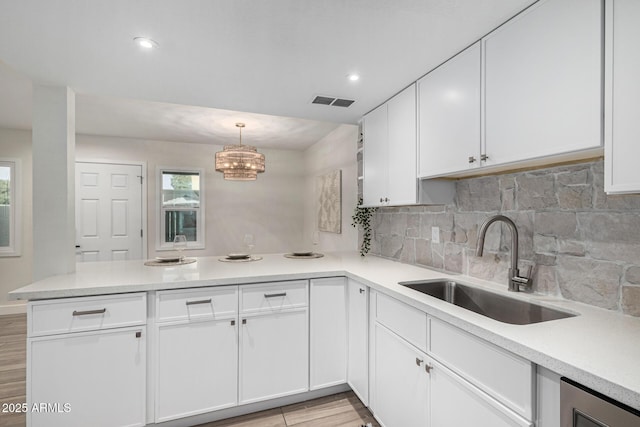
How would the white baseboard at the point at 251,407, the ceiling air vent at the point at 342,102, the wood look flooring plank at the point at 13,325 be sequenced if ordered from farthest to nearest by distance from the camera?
the wood look flooring plank at the point at 13,325 → the ceiling air vent at the point at 342,102 → the white baseboard at the point at 251,407

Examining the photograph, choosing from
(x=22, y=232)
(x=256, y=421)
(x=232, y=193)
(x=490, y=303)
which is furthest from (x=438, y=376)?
(x=22, y=232)

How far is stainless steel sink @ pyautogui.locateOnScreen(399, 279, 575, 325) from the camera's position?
1449mm

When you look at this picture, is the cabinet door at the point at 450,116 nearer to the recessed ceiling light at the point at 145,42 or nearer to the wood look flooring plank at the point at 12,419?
the recessed ceiling light at the point at 145,42

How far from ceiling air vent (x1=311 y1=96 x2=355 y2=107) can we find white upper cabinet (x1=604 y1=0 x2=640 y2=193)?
164 centimetres

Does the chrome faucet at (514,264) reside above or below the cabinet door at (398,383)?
above

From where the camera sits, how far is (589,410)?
2.71 feet

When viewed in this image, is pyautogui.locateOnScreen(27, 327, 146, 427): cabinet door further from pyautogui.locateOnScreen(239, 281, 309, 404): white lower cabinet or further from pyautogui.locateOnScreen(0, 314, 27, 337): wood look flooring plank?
pyautogui.locateOnScreen(0, 314, 27, 337): wood look flooring plank

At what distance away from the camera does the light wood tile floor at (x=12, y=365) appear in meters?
2.09

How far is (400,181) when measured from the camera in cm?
225

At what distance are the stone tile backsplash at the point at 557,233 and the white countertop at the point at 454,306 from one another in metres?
0.09

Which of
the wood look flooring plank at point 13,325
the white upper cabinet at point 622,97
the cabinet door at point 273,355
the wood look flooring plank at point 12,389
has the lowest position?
the wood look flooring plank at point 13,325

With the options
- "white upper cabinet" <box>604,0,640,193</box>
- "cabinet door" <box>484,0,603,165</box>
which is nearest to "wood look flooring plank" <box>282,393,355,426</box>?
"cabinet door" <box>484,0,603,165</box>

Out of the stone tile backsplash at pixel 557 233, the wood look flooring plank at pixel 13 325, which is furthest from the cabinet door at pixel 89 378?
the wood look flooring plank at pixel 13 325

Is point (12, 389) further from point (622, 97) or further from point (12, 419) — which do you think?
point (622, 97)
